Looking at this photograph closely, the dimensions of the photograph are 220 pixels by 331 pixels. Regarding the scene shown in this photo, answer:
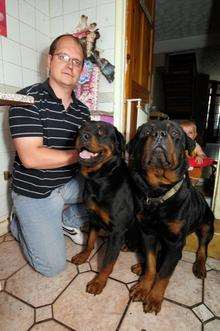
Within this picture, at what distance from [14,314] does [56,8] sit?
2431 mm

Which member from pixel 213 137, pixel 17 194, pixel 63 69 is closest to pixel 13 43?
pixel 63 69

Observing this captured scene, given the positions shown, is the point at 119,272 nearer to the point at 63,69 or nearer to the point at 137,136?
the point at 137,136

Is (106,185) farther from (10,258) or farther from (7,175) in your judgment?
(7,175)

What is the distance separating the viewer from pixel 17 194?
56.3 inches

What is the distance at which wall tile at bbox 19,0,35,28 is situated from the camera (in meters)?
1.90

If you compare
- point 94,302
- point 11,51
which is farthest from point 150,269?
point 11,51

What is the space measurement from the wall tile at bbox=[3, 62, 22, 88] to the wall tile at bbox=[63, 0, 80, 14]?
77 centimetres

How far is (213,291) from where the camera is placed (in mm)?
1292

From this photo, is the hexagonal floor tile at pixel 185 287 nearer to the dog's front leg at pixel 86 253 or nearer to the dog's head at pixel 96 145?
the dog's front leg at pixel 86 253

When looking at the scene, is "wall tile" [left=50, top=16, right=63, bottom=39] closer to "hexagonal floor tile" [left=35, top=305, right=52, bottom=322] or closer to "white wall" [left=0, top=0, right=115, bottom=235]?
"white wall" [left=0, top=0, right=115, bottom=235]

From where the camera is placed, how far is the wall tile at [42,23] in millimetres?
2111

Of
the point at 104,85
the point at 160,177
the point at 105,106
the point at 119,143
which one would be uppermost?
the point at 104,85

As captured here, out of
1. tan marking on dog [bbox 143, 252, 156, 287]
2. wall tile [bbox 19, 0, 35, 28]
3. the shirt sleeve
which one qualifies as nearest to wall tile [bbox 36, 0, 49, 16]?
wall tile [bbox 19, 0, 35, 28]

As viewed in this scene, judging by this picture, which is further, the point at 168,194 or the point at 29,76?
the point at 29,76
